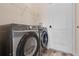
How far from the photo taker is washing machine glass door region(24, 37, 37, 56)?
93 cm

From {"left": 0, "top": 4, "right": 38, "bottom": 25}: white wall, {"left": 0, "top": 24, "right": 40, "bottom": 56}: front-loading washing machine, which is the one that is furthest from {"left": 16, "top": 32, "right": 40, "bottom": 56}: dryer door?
{"left": 0, "top": 4, "right": 38, "bottom": 25}: white wall

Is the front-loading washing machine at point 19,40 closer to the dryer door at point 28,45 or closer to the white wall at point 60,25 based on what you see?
the dryer door at point 28,45

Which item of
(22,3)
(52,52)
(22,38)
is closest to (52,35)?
(52,52)

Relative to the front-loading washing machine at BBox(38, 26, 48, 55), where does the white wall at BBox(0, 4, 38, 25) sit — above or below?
above

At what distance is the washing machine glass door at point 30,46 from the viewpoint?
929mm

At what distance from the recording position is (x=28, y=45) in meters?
0.94

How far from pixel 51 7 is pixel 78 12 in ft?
0.69

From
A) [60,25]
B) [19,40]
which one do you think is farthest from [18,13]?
[60,25]

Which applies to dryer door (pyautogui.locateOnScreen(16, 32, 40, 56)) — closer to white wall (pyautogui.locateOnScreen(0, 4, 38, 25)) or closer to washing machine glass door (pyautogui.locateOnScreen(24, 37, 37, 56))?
washing machine glass door (pyautogui.locateOnScreen(24, 37, 37, 56))

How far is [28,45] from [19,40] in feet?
0.29

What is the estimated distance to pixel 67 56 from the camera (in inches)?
35.7

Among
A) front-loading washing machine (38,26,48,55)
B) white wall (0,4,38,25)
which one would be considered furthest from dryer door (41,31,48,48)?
white wall (0,4,38,25)

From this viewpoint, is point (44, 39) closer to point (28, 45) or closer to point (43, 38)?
point (43, 38)

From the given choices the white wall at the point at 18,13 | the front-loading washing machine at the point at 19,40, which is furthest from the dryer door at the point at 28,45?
the white wall at the point at 18,13
